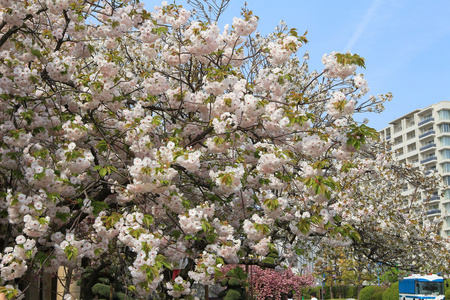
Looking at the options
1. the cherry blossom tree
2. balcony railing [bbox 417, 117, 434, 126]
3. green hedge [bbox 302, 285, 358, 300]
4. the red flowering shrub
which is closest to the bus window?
the red flowering shrub

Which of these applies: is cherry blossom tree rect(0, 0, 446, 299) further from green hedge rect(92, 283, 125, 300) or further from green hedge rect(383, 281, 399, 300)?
green hedge rect(383, 281, 399, 300)

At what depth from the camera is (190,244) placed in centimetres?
602

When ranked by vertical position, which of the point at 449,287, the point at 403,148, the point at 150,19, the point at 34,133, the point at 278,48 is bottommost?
the point at 449,287

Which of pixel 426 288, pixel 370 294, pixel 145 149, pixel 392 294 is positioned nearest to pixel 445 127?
pixel 370 294

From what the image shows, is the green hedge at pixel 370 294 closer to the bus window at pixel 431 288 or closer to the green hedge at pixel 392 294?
the green hedge at pixel 392 294

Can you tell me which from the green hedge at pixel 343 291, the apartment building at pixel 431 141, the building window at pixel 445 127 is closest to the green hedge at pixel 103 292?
the green hedge at pixel 343 291

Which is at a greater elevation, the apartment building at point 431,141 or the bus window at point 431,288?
the apartment building at point 431,141

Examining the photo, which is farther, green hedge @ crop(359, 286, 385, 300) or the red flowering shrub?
green hedge @ crop(359, 286, 385, 300)

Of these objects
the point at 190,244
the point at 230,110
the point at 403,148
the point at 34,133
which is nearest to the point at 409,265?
the point at 190,244

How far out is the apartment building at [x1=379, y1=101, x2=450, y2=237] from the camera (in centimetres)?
6631

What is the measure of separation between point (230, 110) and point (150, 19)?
1776 mm

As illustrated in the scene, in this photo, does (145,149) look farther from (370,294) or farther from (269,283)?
(370,294)

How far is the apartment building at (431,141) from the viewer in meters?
66.3

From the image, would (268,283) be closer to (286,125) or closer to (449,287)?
(449,287)
